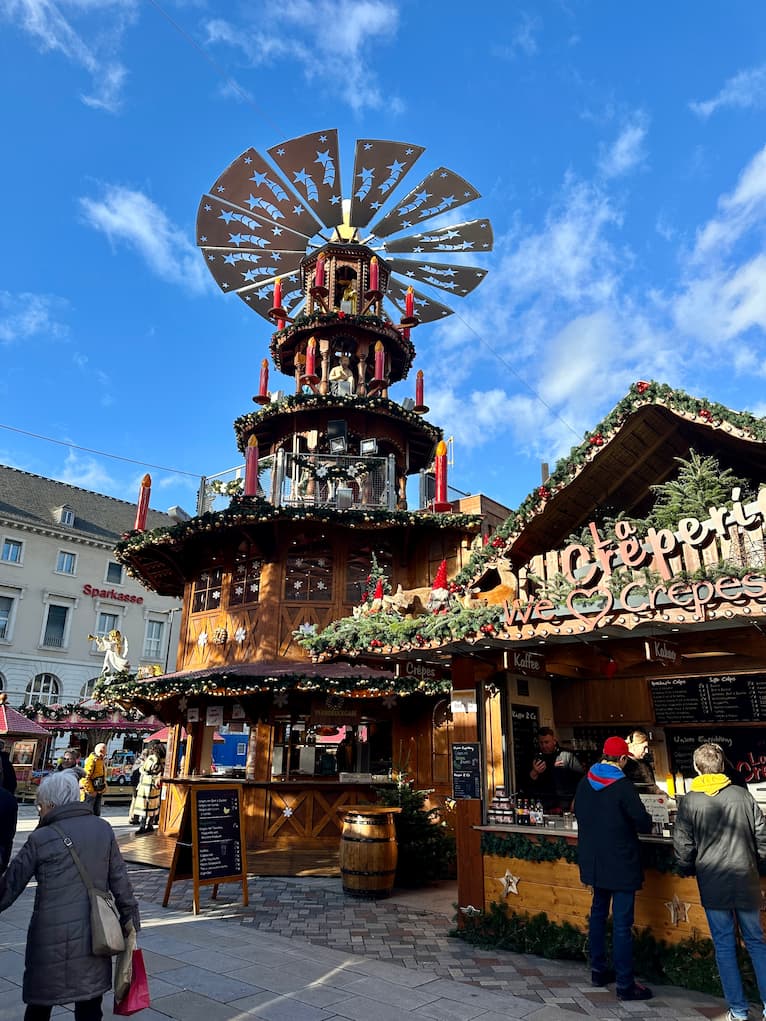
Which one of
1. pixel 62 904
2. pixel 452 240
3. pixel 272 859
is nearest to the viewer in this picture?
pixel 62 904

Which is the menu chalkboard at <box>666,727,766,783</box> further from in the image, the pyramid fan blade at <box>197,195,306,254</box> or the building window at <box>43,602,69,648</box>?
the building window at <box>43,602,69,648</box>

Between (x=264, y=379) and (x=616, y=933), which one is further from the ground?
(x=264, y=379)

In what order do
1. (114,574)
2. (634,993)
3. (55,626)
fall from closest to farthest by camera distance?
1. (634,993)
2. (55,626)
3. (114,574)

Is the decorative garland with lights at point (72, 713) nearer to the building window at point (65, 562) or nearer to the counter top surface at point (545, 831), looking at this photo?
the building window at point (65, 562)

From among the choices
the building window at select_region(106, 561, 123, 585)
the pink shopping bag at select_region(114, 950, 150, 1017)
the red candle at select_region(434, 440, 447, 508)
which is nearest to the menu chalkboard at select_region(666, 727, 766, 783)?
the red candle at select_region(434, 440, 447, 508)

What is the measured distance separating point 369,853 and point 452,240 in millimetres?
16384

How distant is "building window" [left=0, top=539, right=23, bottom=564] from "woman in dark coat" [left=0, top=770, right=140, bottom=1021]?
39245 mm

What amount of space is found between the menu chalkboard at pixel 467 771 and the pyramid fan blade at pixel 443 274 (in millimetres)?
15872

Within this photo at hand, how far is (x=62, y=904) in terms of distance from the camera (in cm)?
367

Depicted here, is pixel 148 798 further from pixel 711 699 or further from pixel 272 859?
pixel 711 699

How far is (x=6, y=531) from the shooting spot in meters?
38.4

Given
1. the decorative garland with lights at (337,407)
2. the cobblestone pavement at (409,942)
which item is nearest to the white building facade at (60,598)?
the decorative garland with lights at (337,407)

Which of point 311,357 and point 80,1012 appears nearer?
point 80,1012

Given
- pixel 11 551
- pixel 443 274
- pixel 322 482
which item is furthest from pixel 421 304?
pixel 11 551
